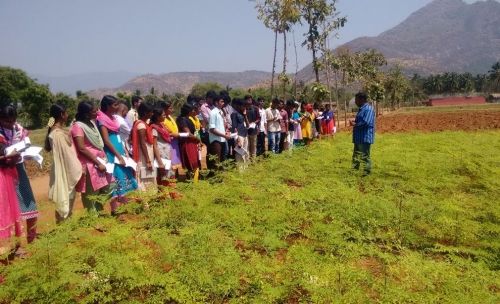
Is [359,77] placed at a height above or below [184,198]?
above

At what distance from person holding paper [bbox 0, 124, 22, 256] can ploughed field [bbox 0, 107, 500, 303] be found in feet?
3.34

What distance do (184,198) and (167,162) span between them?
5.29 ft

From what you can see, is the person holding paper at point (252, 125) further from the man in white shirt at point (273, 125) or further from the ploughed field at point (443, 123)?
the ploughed field at point (443, 123)

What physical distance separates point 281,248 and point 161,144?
3054 millimetres

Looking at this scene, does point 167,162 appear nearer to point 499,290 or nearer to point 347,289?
point 347,289

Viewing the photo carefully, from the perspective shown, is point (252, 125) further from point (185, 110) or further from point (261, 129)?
point (185, 110)

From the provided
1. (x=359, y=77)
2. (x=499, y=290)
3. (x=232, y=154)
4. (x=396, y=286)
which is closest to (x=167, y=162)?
(x=232, y=154)

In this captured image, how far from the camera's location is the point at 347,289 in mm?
3119

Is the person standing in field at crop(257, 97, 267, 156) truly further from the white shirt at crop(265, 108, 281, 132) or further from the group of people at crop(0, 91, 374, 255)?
the group of people at crop(0, 91, 374, 255)

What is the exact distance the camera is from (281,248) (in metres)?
4.00

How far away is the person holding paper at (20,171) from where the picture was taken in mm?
4484

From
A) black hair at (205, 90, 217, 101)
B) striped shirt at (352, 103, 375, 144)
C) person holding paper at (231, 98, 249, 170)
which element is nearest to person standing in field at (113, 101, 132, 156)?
black hair at (205, 90, 217, 101)

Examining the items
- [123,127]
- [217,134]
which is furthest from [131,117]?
[217,134]

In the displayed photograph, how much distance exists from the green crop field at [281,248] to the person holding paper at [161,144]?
1.08 metres
